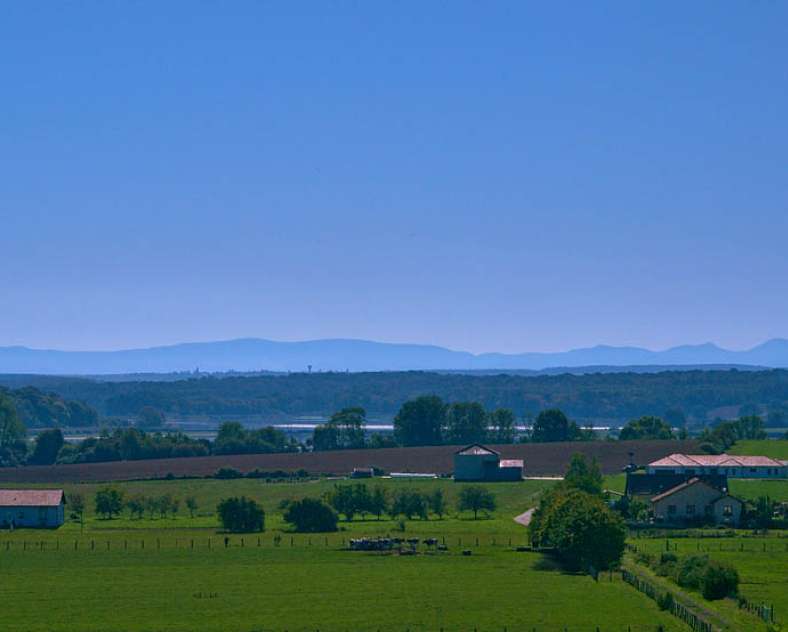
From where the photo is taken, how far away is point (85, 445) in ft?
531

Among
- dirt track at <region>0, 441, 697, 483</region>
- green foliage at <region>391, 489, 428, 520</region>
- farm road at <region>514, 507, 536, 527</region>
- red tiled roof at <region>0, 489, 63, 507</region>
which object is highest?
dirt track at <region>0, 441, 697, 483</region>

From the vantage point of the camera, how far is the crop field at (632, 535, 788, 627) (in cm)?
5872

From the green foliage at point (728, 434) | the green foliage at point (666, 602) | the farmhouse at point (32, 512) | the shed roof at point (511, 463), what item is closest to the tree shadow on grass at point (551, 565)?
the green foliage at point (666, 602)

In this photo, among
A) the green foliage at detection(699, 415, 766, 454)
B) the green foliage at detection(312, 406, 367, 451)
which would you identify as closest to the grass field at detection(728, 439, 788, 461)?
the green foliage at detection(699, 415, 766, 454)

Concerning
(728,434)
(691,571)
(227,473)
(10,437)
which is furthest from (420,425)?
(691,571)

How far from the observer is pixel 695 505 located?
94.2 metres

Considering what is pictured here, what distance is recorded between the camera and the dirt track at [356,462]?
5384 inches

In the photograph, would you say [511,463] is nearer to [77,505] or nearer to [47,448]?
[77,505]

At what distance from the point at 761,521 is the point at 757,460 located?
110ft

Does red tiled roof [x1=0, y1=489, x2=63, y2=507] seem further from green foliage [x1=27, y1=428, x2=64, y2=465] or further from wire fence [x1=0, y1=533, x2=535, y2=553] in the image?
green foliage [x1=27, y1=428, x2=64, y2=465]

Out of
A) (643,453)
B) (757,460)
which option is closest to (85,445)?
(643,453)

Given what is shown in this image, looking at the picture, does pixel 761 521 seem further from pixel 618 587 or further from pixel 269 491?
pixel 269 491

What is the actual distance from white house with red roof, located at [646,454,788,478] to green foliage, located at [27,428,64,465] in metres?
72.2

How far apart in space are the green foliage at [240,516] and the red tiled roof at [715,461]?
40.9 m
